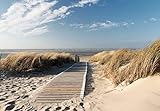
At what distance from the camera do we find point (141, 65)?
26.5 feet

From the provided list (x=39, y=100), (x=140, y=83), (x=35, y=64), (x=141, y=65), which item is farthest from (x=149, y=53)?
(x=35, y=64)

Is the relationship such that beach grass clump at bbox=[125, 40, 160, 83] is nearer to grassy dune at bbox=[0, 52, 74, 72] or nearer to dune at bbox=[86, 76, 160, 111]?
dune at bbox=[86, 76, 160, 111]

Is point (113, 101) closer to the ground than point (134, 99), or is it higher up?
closer to the ground

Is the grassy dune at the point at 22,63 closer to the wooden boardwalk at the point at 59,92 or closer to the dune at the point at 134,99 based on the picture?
the wooden boardwalk at the point at 59,92

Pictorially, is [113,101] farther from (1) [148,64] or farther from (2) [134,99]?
(1) [148,64]

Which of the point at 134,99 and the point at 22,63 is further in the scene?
the point at 22,63

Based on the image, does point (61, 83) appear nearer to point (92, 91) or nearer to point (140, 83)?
point (92, 91)

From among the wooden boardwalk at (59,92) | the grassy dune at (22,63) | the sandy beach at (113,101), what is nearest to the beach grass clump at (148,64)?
the sandy beach at (113,101)

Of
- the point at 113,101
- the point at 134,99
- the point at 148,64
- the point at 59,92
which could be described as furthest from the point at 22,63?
the point at 134,99

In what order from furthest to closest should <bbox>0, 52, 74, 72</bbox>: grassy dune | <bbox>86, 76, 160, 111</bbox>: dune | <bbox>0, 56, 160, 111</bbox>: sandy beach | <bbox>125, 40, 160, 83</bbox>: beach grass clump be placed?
<bbox>0, 52, 74, 72</bbox>: grassy dune → <bbox>125, 40, 160, 83</bbox>: beach grass clump → <bbox>0, 56, 160, 111</bbox>: sandy beach → <bbox>86, 76, 160, 111</bbox>: dune

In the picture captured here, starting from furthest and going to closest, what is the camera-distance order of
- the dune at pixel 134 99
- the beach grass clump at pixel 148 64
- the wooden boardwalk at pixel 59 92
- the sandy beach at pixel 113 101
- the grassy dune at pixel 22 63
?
the grassy dune at pixel 22 63 < the wooden boardwalk at pixel 59 92 < the beach grass clump at pixel 148 64 < the sandy beach at pixel 113 101 < the dune at pixel 134 99

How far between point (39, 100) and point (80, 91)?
1.67 metres

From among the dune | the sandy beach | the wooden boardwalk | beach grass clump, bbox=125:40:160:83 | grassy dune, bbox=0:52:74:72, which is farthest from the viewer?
grassy dune, bbox=0:52:74:72

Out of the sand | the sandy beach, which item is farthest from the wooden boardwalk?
the sand
